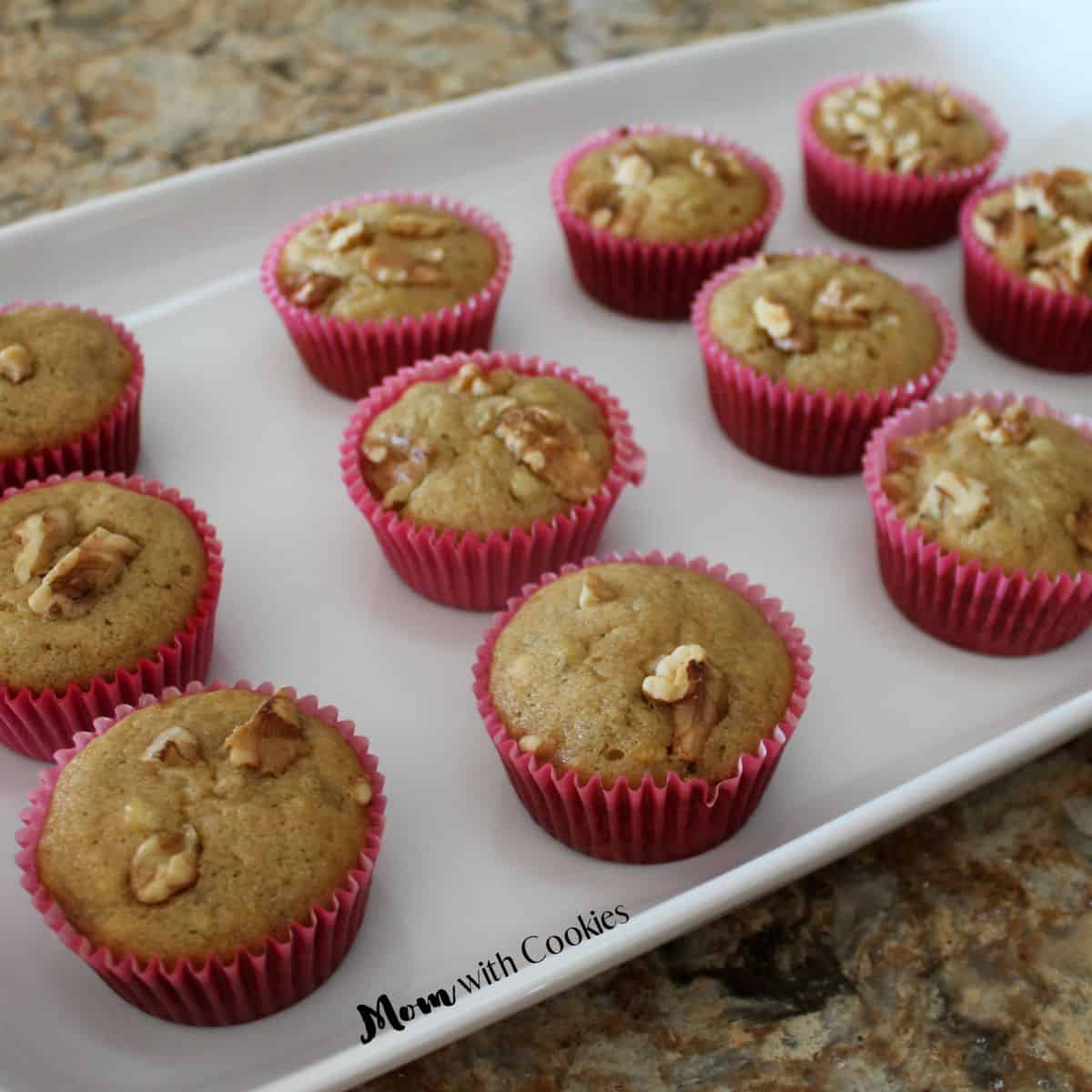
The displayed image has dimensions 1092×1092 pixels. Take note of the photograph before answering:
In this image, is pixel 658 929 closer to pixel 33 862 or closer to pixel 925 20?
pixel 33 862

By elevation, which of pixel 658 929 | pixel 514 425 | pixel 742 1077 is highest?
pixel 514 425

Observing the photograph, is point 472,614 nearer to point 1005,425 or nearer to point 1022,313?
point 1005,425

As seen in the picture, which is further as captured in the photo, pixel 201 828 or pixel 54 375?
pixel 54 375

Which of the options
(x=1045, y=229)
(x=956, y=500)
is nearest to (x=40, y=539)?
(x=956, y=500)

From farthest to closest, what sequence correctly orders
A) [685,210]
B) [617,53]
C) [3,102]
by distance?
1. [617,53]
2. [3,102]
3. [685,210]

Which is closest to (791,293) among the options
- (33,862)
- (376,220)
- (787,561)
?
(787,561)

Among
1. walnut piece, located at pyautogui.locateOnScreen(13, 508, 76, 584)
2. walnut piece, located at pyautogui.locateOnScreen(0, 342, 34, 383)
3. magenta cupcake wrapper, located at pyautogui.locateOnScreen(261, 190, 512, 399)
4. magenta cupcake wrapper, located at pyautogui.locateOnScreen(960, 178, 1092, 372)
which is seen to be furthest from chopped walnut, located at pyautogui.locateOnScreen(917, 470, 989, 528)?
walnut piece, located at pyautogui.locateOnScreen(0, 342, 34, 383)
